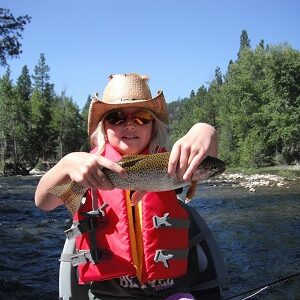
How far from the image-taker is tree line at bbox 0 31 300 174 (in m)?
45.8

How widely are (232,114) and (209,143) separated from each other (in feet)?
178

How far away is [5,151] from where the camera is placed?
2317 inches

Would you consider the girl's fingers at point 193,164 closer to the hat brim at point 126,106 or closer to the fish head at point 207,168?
the fish head at point 207,168

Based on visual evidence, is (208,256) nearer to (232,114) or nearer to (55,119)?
(232,114)

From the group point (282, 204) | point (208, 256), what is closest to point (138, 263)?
point (208, 256)

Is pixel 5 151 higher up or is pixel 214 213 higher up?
pixel 5 151

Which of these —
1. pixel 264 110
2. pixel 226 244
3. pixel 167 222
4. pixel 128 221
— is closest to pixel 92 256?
pixel 128 221

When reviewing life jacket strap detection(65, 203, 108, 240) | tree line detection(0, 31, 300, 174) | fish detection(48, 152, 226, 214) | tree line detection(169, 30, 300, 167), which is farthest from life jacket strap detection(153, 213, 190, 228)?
tree line detection(169, 30, 300, 167)

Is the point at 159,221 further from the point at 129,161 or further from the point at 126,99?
the point at 126,99

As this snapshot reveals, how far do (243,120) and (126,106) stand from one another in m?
50.7

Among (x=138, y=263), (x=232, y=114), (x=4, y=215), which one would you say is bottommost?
(x=4, y=215)

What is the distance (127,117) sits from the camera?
3074 millimetres

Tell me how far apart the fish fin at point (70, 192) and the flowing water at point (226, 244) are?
396cm

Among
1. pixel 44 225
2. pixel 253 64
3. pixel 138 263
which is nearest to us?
pixel 138 263
